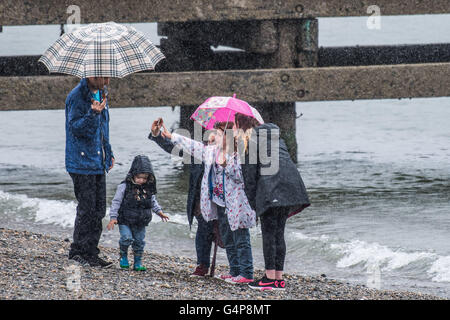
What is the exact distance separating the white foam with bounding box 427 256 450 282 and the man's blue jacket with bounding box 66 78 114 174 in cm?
342

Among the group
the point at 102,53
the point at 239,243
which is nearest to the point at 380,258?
the point at 239,243

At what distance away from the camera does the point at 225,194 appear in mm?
5762

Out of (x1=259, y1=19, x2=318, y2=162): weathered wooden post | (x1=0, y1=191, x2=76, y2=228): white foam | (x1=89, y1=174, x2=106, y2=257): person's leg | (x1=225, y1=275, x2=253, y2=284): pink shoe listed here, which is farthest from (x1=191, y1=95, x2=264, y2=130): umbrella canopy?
(x1=259, y1=19, x2=318, y2=162): weathered wooden post

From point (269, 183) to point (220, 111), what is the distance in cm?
63

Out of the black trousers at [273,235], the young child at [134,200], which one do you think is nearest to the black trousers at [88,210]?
the young child at [134,200]

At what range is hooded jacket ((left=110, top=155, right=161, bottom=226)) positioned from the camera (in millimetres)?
6016

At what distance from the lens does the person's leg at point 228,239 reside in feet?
19.2

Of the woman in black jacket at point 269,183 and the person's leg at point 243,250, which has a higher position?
the woman in black jacket at point 269,183

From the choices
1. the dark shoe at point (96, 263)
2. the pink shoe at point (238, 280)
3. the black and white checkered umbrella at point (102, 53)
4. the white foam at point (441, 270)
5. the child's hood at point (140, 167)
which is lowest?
the white foam at point (441, 270)

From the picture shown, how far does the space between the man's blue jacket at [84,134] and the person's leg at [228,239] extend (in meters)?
0.95

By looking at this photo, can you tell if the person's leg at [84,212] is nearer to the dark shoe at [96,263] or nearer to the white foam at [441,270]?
the dark shoe at [96,263]

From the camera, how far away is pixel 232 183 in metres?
5.77

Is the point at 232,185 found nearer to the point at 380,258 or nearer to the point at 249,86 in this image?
the point at 380,258

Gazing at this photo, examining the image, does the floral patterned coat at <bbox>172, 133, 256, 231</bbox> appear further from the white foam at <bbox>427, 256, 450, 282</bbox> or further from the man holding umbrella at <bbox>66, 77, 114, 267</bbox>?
the white foam at <bbox>427, 256, 450, 282</bbox>
